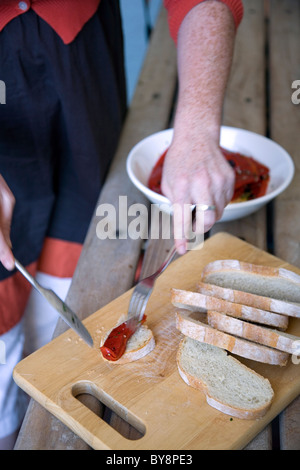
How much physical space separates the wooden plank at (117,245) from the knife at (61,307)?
5.3 inches

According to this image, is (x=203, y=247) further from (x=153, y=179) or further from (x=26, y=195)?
(x=26, y=195)

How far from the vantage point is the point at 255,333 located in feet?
3.80

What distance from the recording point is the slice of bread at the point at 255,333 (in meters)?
1.13

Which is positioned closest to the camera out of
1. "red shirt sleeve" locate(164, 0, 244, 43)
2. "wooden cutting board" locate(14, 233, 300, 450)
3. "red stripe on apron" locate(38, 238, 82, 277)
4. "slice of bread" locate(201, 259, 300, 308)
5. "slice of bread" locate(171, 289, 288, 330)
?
"wooden cutting board" locate(14, 233, 300, 450)

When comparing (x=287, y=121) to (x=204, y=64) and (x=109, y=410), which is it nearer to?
(x=204, y=64)

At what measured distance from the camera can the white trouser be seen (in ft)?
5.28

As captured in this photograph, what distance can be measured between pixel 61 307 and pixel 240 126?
1.24 m

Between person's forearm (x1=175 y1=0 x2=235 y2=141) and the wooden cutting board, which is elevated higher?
person's forearm (x1=175 y1=0 x2=235 y2=141)

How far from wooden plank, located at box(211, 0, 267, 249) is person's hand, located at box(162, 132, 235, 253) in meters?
0.35

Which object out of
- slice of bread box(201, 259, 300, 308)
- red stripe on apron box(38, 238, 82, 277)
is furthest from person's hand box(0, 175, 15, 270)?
red stripe on apron box(38, 238, 82, 277)

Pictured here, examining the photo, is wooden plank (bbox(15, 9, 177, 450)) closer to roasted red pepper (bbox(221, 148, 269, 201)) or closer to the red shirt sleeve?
roasted red pepper (bbox(221, 148, 269, 201))

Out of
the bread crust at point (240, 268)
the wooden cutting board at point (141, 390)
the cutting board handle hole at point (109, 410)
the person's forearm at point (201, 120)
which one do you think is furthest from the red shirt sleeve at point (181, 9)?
the cutting board handle hole at point (109, 410)

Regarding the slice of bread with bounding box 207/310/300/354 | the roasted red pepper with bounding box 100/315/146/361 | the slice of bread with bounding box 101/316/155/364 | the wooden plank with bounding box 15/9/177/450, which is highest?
the wooden plank with bounding box 15/9/177/450

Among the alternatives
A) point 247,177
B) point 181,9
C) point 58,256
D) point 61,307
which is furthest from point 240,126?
point 61,307
